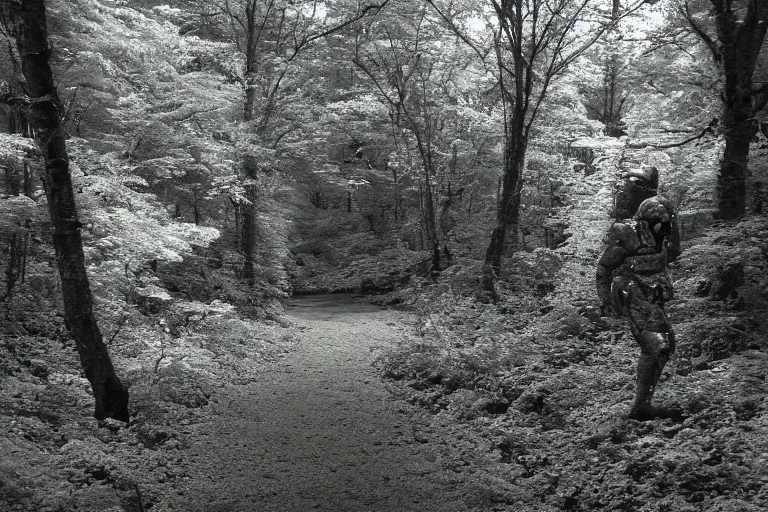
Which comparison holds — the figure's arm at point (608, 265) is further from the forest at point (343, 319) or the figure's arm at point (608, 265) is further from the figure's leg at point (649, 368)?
the figure's leg at point (649, 368)

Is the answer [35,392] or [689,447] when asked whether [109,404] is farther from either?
[689,447]

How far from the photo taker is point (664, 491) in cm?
398

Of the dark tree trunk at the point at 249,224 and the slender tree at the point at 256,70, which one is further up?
the slender tree at the point at 256,70

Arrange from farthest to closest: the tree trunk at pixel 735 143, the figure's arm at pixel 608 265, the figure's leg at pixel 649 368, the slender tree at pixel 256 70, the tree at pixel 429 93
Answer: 1. the tree at pixel 429 93
2. the slender tree at pixel 256 70
3. the tree trunk at pixel 735 143
4. the figure's arm at pixel 608 265
5. the figure's leg at pixel 649 368

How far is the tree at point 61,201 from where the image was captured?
486 centimetres

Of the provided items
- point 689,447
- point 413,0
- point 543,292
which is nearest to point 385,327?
point 543,292

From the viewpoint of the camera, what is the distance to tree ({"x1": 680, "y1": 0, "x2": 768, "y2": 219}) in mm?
7203

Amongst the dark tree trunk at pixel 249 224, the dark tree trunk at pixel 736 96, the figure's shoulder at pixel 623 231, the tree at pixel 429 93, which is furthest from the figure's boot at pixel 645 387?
the tree at pixel 429 93

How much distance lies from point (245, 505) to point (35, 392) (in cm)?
323

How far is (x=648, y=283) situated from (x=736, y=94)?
14.3 ft

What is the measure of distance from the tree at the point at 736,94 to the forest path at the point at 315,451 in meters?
5.61

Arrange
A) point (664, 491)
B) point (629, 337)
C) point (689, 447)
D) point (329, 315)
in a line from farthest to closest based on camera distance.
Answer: point (329, 315) → point (629, 337) → point (689, 447) → point (664, 491)

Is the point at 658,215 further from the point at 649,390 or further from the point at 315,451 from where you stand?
the point at 315,451

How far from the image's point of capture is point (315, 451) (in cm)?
577
